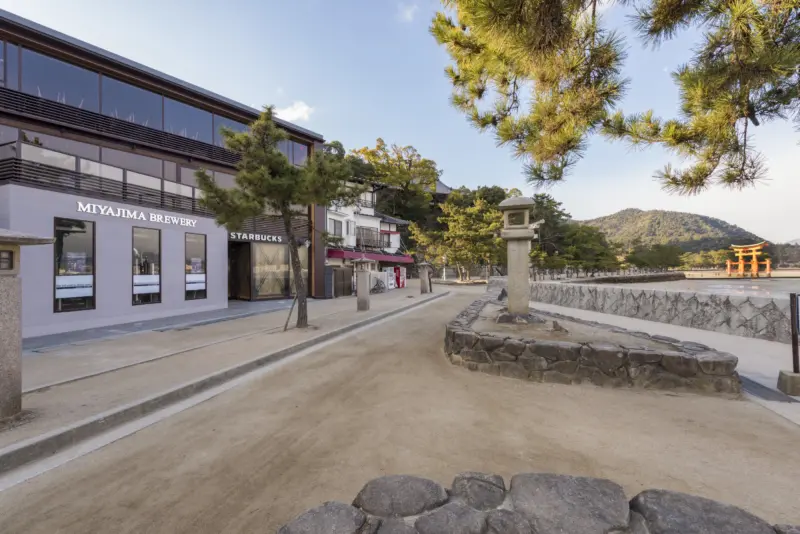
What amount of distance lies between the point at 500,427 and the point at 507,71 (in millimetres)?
6223

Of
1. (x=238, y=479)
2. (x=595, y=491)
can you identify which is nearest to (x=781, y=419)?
(x=595, y=491)

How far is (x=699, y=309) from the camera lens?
33.9 ft

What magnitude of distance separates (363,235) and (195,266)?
1768cm

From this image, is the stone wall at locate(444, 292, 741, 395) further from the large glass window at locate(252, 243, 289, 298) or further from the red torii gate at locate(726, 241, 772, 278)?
the red torii gate at locate(726, 241, 772, 278)

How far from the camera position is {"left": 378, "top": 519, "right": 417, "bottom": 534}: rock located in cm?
181

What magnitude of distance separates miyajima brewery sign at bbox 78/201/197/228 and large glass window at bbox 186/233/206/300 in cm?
69

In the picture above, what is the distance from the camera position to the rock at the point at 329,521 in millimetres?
1785

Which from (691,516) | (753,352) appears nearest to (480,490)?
(691,516)

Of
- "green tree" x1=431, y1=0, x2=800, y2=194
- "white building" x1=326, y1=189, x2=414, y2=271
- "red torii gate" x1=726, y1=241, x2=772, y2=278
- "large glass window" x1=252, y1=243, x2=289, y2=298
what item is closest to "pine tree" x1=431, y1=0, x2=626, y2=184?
"green tree" x1=431, y1=0, x2=800, y2=194

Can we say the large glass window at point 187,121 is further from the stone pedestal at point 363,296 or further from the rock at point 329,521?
the rock at point 329,521

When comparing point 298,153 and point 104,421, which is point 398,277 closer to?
point 298,153

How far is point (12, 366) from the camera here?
3.81m

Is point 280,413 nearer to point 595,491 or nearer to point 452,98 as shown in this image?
point 595,491

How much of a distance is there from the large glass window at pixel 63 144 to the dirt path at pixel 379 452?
13.0 metres
